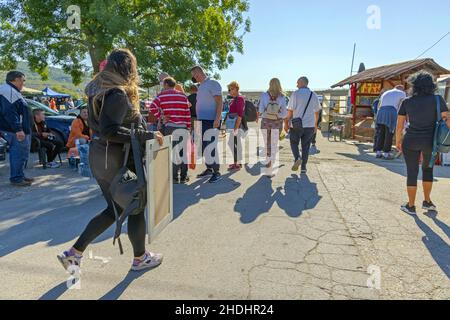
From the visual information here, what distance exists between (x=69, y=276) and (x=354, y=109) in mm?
12699

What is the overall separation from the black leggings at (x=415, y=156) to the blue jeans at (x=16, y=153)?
576 cm

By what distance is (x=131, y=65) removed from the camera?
264 centimetres

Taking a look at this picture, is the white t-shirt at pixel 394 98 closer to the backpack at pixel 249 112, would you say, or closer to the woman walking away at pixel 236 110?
the backpack at pixel 249 112

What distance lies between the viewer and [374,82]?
14.3 m

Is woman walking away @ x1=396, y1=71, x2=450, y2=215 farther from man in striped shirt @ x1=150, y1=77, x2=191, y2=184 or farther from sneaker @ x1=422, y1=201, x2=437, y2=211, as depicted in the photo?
man in striped shirt @ x1=150, y1=77, x2=191, y2=184

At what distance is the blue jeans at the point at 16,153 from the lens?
5422 millimetres

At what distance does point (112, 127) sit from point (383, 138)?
865 cm

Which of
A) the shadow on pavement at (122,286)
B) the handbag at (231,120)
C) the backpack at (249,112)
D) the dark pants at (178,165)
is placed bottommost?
the shadow on pavement at (122,286)

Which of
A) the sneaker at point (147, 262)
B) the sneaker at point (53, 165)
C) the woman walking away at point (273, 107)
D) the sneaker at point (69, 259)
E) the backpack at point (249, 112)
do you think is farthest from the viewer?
the backpack at point (249, 112)

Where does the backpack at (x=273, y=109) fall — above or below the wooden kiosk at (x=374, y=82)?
below

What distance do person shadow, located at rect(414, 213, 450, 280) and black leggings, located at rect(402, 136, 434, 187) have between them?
0.59m

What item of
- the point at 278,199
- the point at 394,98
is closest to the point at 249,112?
the point at 278,199

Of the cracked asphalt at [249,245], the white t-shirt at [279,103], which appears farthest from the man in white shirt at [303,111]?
the cracked asphalt at [249,245]
